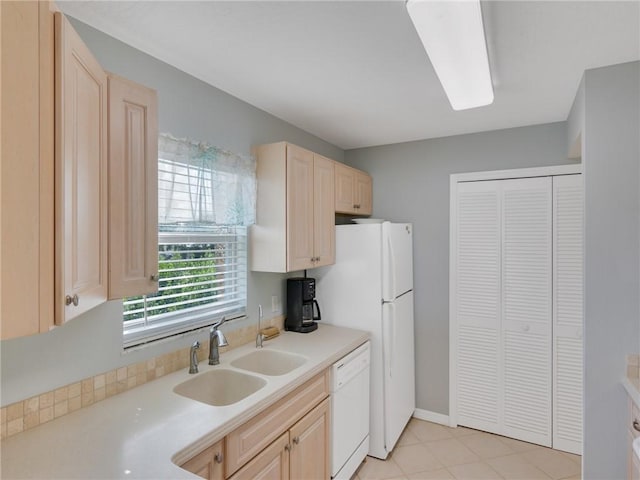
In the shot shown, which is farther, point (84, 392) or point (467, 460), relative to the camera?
point (467, 460)

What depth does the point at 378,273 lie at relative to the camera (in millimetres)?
2689

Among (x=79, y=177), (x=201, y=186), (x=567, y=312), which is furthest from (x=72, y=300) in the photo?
(x=567, y=312)

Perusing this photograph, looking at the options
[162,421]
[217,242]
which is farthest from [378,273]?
[162,421]

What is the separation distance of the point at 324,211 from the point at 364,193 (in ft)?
2.57

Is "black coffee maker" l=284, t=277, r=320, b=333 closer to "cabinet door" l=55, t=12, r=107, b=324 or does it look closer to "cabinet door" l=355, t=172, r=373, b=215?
"cabinet door" l=355, t=172, r=373, b=215

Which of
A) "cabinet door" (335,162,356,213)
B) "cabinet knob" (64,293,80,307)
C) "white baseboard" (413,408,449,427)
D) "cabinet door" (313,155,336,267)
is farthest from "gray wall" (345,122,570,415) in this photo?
"cabinet knob" (64,293,80,307)

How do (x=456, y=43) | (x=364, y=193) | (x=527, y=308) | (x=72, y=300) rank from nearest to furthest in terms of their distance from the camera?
(x=72, y=300), (x=456, y=43), (x=527, y=308), (x=364, y=193)

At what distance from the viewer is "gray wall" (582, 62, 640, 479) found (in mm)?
1802

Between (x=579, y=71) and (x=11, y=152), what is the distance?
243 centimetres

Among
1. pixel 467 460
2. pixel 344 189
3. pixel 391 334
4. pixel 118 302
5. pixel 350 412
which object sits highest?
pixel 344 189

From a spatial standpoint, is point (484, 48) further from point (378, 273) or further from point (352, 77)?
point (378, 273)

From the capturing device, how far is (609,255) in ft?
6.04

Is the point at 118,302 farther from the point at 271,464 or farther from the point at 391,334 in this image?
the point at 391,334

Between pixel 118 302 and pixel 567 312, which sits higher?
pixel 118 302
